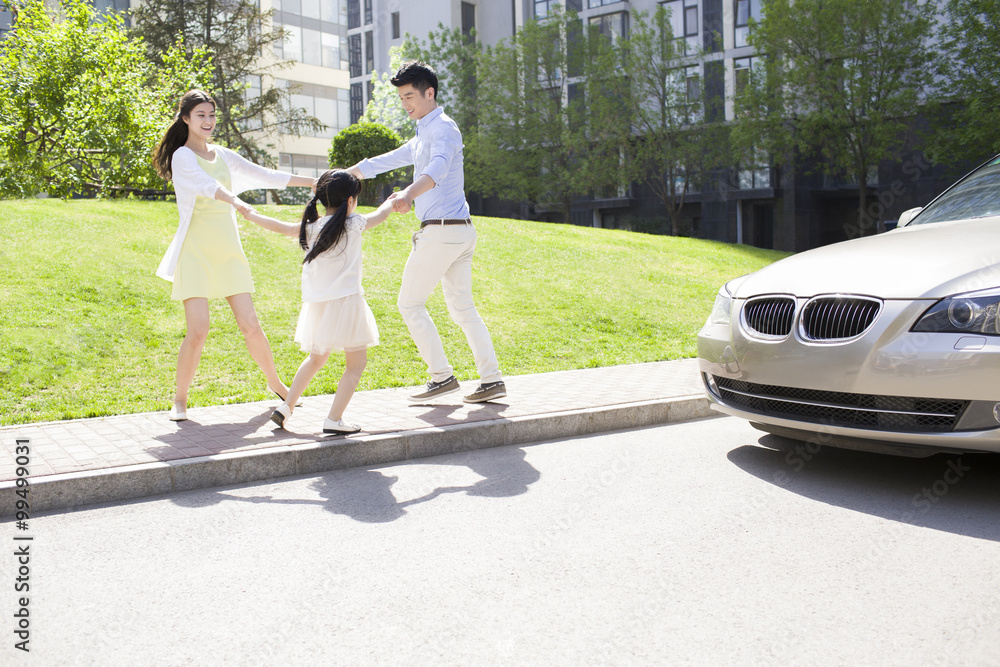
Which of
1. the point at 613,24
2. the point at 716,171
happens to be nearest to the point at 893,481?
the point at 716,171

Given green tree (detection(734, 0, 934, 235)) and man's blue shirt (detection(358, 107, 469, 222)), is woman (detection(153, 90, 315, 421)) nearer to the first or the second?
man's blue shirt (detection(358, 107, 469, 222))

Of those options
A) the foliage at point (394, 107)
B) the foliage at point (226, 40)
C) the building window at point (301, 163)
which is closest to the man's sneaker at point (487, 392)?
the foliage at point (226, 40)

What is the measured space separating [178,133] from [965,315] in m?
4.74

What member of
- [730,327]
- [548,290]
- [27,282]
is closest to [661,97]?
[548,290]

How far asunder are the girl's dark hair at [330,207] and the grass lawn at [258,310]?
6.98 feet

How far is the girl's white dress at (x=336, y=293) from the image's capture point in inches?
199

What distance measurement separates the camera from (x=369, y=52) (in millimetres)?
58812

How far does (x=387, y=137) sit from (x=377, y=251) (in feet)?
23.3

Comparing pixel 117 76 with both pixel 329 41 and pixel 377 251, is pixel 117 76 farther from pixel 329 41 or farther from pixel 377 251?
pixel 329 41

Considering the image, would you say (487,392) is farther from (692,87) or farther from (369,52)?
(369,52)

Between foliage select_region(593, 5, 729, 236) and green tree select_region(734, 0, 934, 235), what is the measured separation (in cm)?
553

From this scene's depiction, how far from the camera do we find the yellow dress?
18.2ft

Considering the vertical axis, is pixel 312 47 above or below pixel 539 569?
above

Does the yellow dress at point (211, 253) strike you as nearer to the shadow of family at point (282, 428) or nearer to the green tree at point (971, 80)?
the shadow of family at point (282, 428)
